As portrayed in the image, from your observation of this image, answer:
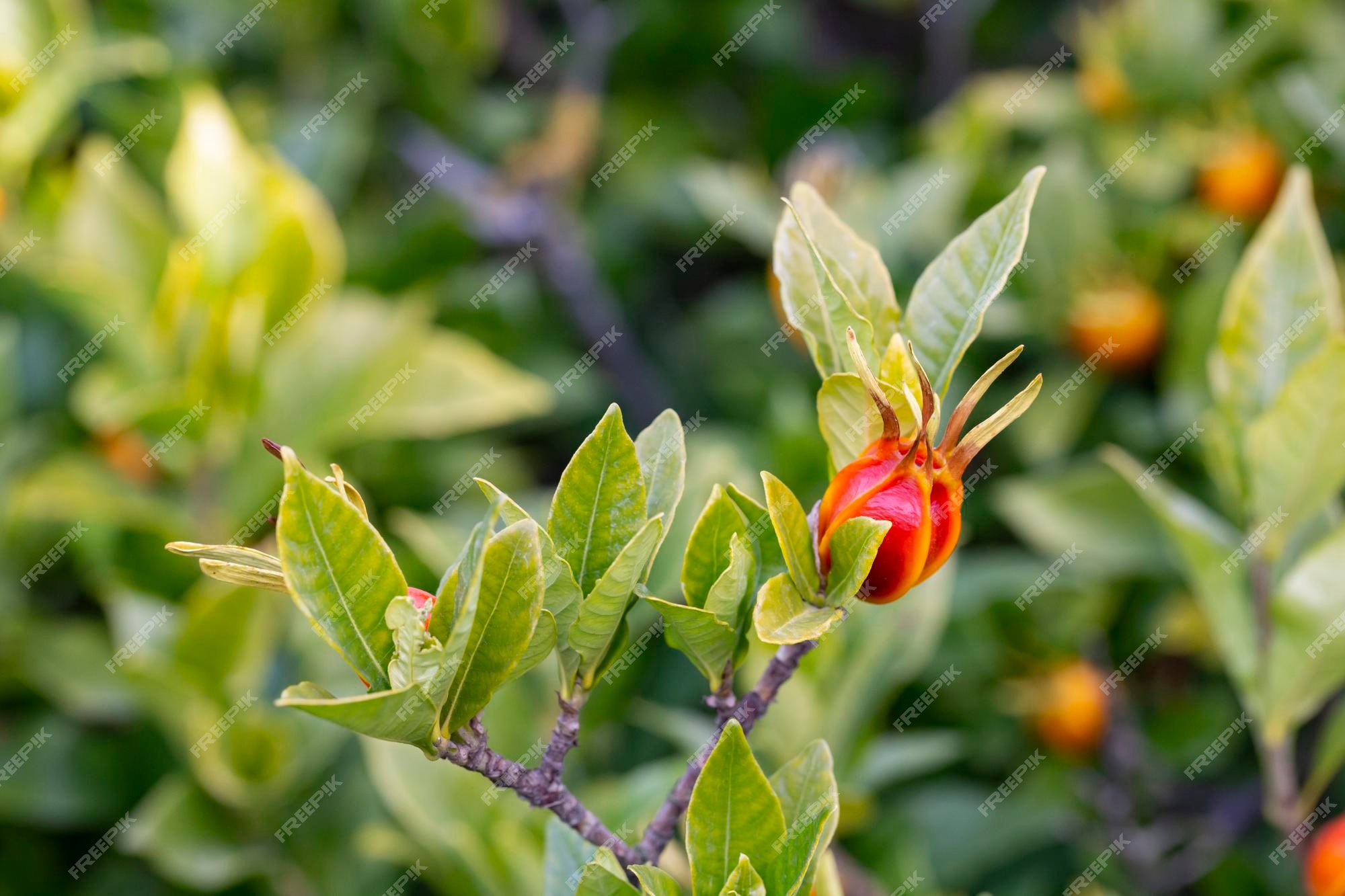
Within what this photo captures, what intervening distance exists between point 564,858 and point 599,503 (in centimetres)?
29

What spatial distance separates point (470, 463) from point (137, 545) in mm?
576

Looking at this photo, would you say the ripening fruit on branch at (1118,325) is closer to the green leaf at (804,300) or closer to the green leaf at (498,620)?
the green leaf at (804,300)

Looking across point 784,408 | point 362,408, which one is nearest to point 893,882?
point 784,408

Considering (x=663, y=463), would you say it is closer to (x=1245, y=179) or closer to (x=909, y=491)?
(x=909, y=491)

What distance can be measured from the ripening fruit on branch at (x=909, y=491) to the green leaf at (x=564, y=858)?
295 mm

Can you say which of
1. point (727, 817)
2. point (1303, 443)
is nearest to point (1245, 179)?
point (1303, 443)

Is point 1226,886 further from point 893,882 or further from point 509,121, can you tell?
point 509,121

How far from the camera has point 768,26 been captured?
7.87 feet

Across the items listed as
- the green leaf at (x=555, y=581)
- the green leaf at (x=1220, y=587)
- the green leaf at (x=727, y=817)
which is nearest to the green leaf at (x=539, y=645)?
the green leaf at (x=555, y=581)

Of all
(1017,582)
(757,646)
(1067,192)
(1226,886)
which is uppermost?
(1067,192)

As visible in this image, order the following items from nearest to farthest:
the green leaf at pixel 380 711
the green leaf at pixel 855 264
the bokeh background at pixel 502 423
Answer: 1. the green leaf at pixel 380 711
2. the green leaf at pixel 855 264
3. the bokeh background at pixel 502 423

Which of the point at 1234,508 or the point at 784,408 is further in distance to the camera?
the point at 784,408

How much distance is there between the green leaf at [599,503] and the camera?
0.65m

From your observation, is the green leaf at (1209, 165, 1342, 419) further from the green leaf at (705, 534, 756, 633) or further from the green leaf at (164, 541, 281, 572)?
the green leaf at (164, 541, 281, 572)
